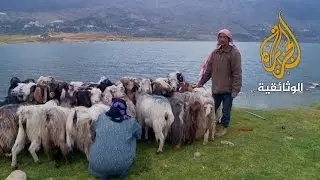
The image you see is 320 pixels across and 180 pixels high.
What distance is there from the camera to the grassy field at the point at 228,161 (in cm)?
942

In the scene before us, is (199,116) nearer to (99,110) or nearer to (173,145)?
(173,145)

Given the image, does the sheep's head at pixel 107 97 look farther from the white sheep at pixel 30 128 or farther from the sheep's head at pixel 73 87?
the white sheep at pixel 30 128

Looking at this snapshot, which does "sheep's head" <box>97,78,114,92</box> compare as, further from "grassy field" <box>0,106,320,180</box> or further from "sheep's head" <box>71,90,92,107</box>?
"grassy field" <box>0,106,320,180</box>

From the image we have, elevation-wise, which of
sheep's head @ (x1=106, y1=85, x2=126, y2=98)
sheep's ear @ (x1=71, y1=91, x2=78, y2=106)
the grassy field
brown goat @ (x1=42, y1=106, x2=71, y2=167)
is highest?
sheep's head @ (x1=106, y1=85, x2=126, y2=98)

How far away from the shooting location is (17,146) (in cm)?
973

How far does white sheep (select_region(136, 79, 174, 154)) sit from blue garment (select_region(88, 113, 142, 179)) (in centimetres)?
185

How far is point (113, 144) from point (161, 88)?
3.80 meters

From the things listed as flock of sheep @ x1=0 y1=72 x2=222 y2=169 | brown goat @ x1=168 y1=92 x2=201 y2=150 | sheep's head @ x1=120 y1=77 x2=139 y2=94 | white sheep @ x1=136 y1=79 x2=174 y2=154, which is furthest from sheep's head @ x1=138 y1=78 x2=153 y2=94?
brown goat @ x1=168 y1=92 x2=201 y2=150

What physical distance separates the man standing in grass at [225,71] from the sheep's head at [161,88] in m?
1.21

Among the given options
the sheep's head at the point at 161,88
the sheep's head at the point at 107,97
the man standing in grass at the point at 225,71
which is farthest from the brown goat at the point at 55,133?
the man standing in grass at the point at 225,71

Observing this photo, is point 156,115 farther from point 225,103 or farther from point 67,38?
point 67,38

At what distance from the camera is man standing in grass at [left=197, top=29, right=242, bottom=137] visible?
11656 millimetres

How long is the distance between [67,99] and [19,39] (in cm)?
14362

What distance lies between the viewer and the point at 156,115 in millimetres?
10680
